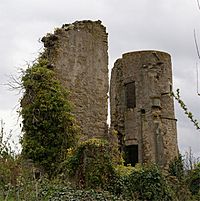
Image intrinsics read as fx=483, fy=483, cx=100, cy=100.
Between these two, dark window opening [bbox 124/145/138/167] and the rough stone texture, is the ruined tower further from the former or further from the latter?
the rough stone texture

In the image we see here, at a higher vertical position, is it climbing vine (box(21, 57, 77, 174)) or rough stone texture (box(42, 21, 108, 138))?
rough stone texture (box(42, 21, 108, 138))

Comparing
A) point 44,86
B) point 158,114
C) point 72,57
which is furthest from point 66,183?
point 158,114

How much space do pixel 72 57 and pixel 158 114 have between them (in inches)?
325

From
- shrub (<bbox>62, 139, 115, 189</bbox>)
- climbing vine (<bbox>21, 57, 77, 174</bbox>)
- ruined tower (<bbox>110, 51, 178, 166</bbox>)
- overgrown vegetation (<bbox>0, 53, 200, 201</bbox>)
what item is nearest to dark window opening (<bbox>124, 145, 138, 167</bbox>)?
ruined tower (<bbox>110, 51, 178, 166</bbox>)

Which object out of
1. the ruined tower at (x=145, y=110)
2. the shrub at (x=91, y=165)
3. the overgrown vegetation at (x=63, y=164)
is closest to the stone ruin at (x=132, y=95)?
the ruined tower at (x=145, y=110)

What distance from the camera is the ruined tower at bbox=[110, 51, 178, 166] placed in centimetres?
2433

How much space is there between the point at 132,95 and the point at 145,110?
1.35 meters

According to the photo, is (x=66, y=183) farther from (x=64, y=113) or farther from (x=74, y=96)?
(x=74, y=96)

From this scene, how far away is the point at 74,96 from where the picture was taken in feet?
56.3

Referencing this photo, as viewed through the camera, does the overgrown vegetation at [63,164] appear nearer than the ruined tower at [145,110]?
Yes

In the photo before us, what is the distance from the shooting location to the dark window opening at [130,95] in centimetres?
2565

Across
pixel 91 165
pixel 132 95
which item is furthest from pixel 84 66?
pixel 132 95

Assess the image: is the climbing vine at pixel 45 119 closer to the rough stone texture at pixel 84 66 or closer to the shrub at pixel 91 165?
the rough stone texture at pixel 84 66

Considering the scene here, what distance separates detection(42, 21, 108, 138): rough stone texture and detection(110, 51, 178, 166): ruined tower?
6.72 metres
